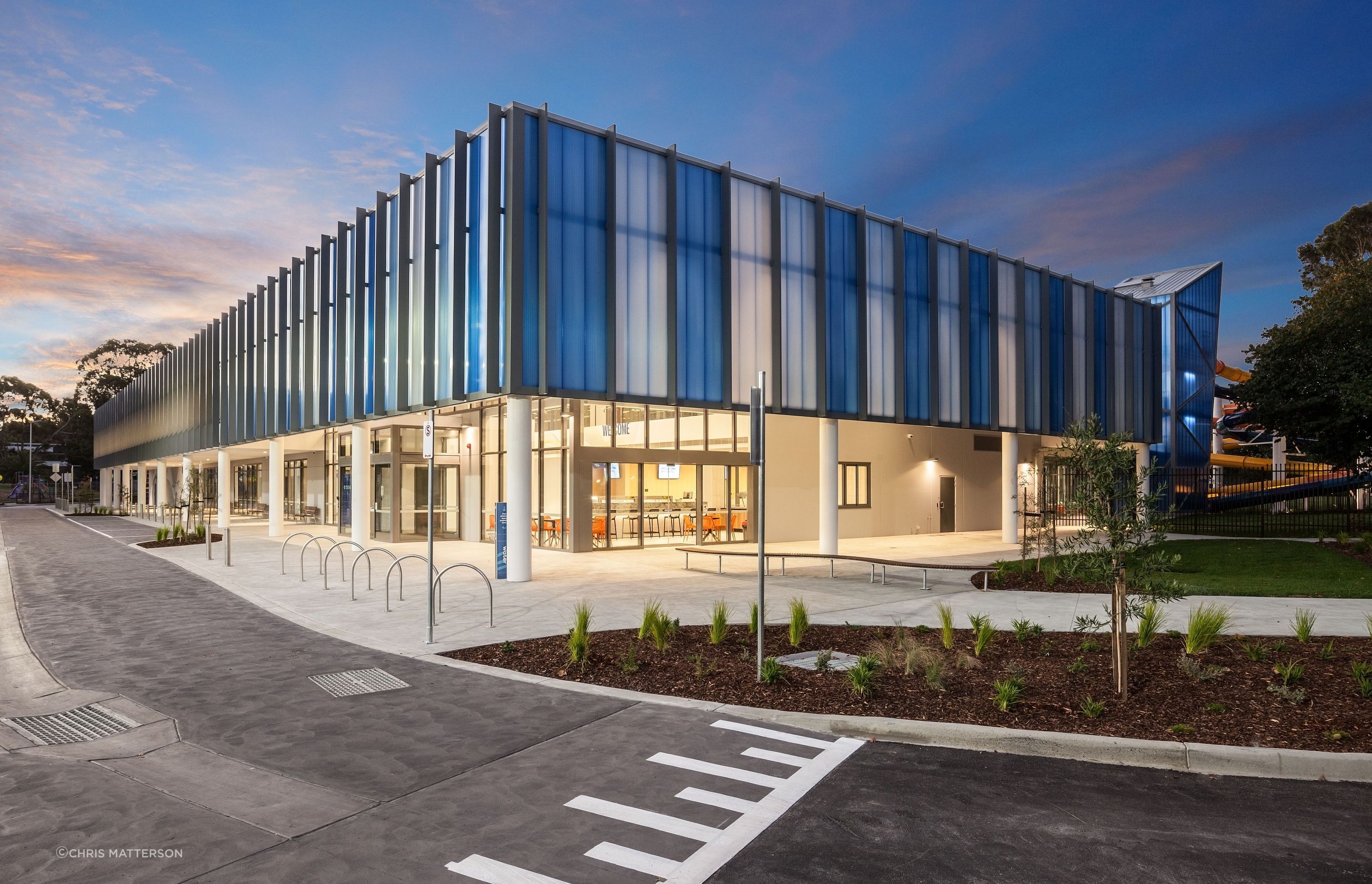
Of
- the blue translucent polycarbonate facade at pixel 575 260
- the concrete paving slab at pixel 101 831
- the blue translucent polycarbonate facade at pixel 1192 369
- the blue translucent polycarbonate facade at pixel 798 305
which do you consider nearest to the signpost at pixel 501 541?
the blue translucent polycarbonate facade at pixel 575 260

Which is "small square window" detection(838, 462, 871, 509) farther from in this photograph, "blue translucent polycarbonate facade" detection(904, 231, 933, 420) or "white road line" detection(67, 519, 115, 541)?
"white road line" detection(67, 519, 115, 541)

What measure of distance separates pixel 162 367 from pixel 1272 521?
62775mm

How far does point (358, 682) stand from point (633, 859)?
506 centimetres

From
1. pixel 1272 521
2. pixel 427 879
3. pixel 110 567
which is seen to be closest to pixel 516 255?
pixel 110 567

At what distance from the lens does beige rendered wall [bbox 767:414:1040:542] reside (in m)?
28.2

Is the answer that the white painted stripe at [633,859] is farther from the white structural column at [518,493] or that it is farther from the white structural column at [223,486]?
the white structural column at [223,486]

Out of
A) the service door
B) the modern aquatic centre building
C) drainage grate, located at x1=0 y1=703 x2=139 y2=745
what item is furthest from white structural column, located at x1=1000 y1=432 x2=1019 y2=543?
drainage grate, located at x1=0 y1=703 x2=139 y2=745

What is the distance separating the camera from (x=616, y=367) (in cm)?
1917

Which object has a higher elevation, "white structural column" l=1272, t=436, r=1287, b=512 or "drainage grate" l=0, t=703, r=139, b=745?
"white structural column" l=1272, t=436, r=1287, b=512

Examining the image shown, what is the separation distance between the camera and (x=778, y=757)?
6074mm

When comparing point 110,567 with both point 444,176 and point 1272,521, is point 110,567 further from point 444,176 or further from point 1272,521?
point 1272,521

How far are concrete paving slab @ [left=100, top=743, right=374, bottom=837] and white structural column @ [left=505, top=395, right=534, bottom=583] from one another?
36.9ft

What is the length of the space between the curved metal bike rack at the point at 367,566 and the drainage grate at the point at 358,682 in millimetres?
3232

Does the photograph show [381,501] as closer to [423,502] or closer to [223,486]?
[423,502]
